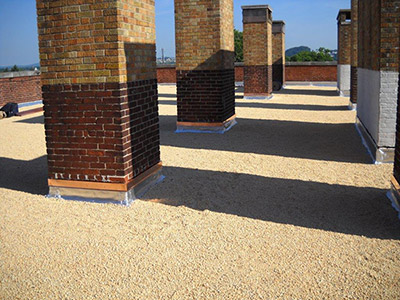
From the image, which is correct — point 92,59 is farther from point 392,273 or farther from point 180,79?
point 180,79

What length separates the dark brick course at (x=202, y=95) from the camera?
1108 centimetres

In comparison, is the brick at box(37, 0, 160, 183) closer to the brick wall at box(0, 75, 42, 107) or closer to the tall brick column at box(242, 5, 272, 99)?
the brick wall at box(0, 75, 42, 107)

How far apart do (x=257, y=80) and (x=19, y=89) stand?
38.3 feet

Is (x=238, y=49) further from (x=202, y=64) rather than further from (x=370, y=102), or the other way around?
(x=370, y=102)

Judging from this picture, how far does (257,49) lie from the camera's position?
2067cm

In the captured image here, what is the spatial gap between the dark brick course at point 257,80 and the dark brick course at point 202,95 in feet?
31.9

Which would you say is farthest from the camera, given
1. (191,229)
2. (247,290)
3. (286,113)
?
(286,113)

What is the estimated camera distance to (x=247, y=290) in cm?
340

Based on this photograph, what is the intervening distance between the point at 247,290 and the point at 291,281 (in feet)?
1.34

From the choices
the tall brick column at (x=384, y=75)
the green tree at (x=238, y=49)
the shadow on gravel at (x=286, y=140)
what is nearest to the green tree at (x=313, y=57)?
the green tree at (x=238, y=49)

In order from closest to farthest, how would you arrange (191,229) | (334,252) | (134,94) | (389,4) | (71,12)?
(334,252), (191,229), (71,12), (134,94), (389,4)

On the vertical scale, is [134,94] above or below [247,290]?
above

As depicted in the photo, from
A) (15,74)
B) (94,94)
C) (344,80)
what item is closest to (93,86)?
(94,94)

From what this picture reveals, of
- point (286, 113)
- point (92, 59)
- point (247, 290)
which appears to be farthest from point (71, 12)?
point (286, 113)
